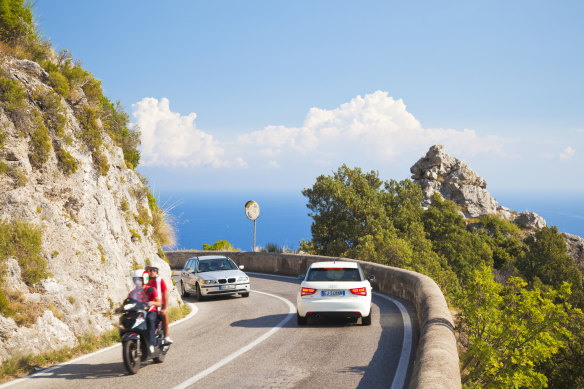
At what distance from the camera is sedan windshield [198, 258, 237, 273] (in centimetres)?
1830

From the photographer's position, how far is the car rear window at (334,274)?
11.6 meters

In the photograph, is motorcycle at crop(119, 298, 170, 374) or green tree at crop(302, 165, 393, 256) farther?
green tree at crop(302, 165, 393, 256)

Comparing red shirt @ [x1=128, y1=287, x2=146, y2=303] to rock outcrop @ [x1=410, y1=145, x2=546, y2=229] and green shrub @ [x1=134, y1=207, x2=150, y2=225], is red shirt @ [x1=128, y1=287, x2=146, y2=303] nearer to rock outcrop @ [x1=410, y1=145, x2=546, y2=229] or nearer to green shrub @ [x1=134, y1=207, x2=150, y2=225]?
green shrub @ [x1=134, y1=207, x2=150, y2=225]

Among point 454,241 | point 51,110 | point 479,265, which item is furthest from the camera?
point 454,241

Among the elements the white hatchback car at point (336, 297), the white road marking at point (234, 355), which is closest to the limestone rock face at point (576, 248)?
the white road marking at point (234, 355)

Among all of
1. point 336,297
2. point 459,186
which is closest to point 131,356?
point 336,297

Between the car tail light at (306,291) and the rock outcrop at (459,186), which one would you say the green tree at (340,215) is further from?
the car tail light at (306,291)

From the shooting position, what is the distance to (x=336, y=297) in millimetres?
11141

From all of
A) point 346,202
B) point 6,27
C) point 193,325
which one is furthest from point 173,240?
point 346,202

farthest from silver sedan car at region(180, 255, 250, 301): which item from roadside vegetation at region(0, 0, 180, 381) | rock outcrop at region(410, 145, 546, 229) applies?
rock outcrop at region(410, 145, 546, 229)

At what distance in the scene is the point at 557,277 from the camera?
51.4 meters

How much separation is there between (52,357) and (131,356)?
72.0 inches

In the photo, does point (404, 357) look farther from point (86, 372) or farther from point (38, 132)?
point (38, 132)

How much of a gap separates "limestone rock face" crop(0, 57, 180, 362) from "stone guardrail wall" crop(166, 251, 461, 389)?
6.49m
